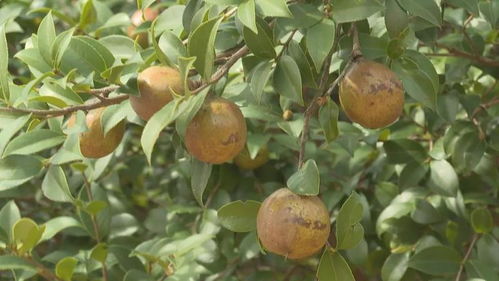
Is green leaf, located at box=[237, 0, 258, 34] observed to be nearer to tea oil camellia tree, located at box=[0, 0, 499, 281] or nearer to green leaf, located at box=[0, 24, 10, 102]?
tea oil camellia tree, located at box=[0, 0, 499, 281]

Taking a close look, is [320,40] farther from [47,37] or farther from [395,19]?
[47,37]

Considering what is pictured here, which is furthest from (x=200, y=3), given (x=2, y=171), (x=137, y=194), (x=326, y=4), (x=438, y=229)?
(x=137, y=194)

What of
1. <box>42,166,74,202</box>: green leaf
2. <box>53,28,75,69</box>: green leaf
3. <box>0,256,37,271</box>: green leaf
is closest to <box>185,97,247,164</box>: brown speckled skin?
<box>53,28,75,69</box>: green leaf

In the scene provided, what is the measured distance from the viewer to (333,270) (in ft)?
3.31

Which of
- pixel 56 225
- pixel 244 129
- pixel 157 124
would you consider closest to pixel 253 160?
Result: pixel 56 225

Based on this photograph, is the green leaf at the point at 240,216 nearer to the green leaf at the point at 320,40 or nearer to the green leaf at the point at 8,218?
the green leaf at the point at 320,40

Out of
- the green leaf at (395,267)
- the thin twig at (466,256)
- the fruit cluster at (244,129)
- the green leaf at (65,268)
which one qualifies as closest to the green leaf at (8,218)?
the green leaf at (65,268)

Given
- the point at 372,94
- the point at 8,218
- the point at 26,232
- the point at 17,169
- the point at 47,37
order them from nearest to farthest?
the point at 372,94 < the point at 47,37 < the point at 17,169 < the point at 26,232 < the point at 8,218

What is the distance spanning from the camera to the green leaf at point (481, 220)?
55.8 inches

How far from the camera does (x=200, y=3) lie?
1060mm

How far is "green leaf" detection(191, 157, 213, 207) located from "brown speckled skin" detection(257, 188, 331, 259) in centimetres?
14

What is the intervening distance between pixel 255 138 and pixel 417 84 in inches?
16.5

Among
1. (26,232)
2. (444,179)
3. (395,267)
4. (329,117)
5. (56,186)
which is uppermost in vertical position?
(329,117)

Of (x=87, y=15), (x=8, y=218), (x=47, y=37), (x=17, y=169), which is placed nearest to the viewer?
(x=47, y=37)
